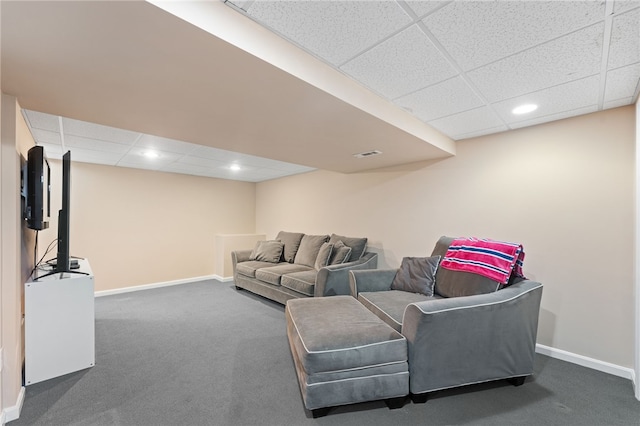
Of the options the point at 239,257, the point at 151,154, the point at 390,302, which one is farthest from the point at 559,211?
the point at 151,154

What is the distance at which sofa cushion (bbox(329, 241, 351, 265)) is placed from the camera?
374cm

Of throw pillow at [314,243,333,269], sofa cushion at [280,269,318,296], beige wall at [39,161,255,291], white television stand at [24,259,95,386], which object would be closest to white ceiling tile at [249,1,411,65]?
white television stand at [24,259,95,386]

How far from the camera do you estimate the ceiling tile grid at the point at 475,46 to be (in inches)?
49.3

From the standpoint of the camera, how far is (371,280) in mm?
2893

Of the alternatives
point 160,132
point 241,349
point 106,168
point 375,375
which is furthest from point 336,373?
point 106,168

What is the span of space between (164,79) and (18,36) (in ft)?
1.85

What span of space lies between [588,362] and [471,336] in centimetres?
141

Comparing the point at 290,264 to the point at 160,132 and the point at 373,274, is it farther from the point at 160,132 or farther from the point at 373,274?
the point at 160,132

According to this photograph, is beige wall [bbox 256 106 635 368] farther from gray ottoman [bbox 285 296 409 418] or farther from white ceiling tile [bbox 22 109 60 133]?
white ceiling tile [bbox 22 109 60 133]

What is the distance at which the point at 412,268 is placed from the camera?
2.81m

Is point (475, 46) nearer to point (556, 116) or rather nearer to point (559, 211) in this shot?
point (556, 116)

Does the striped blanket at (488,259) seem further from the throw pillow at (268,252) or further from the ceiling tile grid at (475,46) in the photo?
the throw pillow at (268,252)

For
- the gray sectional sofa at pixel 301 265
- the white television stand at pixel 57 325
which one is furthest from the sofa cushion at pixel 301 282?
the white television stand at pixel 57 325

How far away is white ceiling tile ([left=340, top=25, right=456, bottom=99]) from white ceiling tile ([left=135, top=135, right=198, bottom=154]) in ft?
7.93
